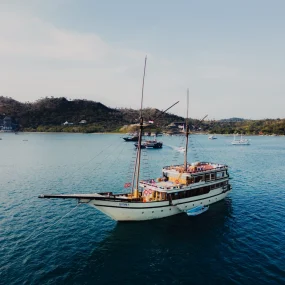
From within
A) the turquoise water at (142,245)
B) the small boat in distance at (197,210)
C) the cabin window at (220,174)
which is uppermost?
the cabin window at (220,174)

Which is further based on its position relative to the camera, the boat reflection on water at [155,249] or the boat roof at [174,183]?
the boat roof at [174,183]

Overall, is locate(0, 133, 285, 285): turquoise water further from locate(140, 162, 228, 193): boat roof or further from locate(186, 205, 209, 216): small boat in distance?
locate(140, 162, 228, 193): boat roof

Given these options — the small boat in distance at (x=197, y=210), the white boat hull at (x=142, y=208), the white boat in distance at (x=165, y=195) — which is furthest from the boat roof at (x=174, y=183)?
the small boat in distance at (x=197, y=210)

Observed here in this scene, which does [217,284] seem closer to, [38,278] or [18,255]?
[38,278]

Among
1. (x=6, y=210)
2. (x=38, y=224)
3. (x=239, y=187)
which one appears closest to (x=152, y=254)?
(x=38, y=224)

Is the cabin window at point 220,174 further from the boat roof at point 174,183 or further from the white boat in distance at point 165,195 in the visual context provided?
the boat roof at point 174,183

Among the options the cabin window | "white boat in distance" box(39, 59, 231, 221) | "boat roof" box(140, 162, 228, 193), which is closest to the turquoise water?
"white boat in distance" box(39, 59, 231, 221)

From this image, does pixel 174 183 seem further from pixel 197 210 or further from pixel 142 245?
pixel 142 245

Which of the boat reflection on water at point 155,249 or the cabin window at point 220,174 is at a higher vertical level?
the cabin window at point 220,174

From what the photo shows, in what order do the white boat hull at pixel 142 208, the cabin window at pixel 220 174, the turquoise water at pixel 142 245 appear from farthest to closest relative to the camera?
the cabin window at pixel 220 174 → the white boat hull at pixel 142 208 → the turquoise water at pixel 142 245
